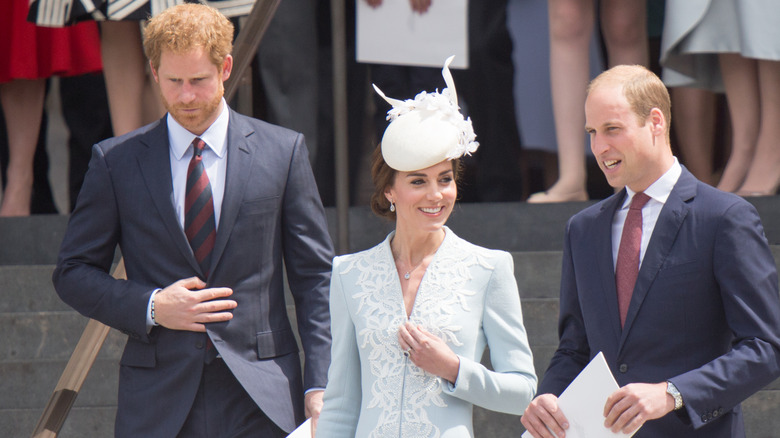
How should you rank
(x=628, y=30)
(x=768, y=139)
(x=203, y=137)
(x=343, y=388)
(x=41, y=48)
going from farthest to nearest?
1. (x=41, y=48)
2. (x=628, y=30)
3. (x=768, y=139)
4. (x=203, y=137)
5. (x=343, y=388)

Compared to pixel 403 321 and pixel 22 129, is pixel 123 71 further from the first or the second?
pixel 403 321

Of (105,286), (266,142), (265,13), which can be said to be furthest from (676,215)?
(265,13)

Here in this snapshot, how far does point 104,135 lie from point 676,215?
449cm

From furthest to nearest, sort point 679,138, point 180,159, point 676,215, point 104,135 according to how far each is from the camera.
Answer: point 104,135
point 679,138
point 180,159
point 676,215

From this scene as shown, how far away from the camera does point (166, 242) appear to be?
2.99 m

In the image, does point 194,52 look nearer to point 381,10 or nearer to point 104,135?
point 381,10

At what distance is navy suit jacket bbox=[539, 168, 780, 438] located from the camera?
245 centimetres

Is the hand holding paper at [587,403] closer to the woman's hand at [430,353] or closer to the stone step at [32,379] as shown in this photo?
the woman's hand at [430,353]

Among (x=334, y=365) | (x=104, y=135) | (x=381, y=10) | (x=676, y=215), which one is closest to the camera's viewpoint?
(x=676, y=215)

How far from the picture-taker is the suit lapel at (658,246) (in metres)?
2.59

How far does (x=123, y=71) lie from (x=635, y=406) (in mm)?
3566

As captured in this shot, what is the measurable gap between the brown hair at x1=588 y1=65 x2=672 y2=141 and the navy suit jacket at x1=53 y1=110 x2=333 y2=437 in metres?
0.88

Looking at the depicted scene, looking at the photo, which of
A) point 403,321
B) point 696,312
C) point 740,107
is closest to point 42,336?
point 403,321

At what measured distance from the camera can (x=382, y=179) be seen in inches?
118
